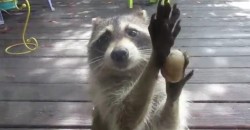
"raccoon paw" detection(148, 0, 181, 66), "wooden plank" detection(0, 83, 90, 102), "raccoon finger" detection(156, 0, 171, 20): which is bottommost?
"wooden plank" detection(0, 83, 90, 102)

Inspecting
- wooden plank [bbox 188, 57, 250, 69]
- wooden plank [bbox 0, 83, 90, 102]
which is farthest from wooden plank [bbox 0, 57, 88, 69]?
wooden plank [bbox 188, 57, 250, 69]

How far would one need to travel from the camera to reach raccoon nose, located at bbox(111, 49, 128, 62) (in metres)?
1.93

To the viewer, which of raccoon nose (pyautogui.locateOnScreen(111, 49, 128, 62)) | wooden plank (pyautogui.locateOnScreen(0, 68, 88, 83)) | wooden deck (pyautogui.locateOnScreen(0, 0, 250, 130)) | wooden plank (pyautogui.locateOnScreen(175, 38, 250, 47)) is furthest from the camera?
wooden plank (pyautogui.locateOnScreen(175, 38, 250, 47))

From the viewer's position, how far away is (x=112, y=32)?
2170 millimetres

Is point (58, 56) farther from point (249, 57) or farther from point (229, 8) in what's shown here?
point (229, 8)

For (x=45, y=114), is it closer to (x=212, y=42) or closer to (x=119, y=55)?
(x=119, y=55)

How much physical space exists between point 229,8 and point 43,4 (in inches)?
A: 112

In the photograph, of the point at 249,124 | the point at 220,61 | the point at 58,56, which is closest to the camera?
the point at 249,124

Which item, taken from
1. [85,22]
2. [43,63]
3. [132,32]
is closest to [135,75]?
[132,32]

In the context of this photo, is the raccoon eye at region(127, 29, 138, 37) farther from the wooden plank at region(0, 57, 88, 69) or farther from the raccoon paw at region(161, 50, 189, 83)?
the wooden plank at region(0, 57, 88, 69)

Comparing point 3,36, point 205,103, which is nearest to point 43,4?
point 3,36

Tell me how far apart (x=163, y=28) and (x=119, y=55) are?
0.51 meters

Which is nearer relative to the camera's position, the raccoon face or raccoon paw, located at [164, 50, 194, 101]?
raccoon paw, located at [164, 50, 194, 101]

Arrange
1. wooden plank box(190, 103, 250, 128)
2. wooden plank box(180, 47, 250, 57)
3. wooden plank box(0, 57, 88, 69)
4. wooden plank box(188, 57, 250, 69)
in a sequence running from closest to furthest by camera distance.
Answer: wooden plank box(190, 103, 250, 128), wooden plank box(188, 57, 250, 69), wooden plank box(0, 57, 88, 69), wooden plank box(180, 47, 250, 57)
